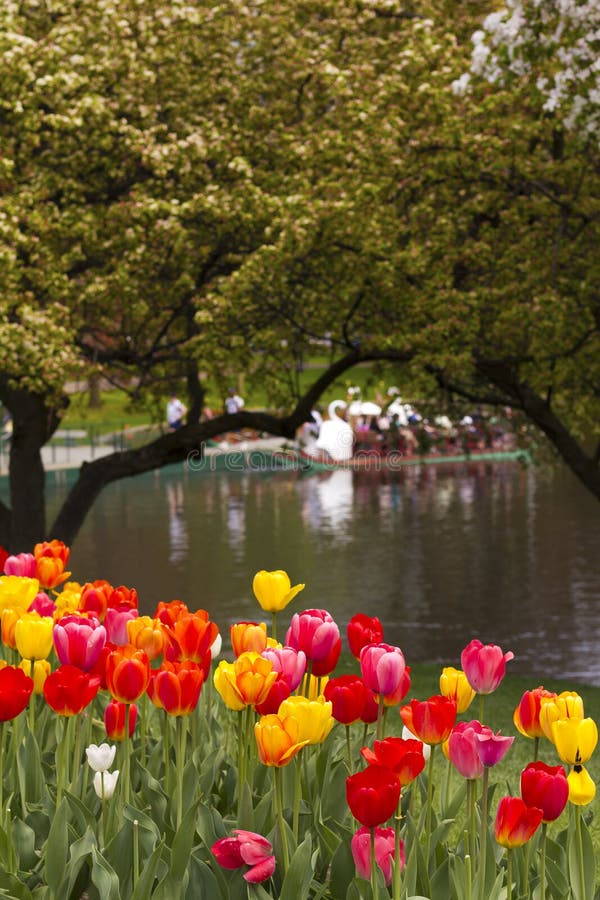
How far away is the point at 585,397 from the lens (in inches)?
639

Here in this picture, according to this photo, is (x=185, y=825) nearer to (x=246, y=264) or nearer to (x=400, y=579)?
(x=246, y=264)

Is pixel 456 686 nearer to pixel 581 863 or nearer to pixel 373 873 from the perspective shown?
pixel 581 863

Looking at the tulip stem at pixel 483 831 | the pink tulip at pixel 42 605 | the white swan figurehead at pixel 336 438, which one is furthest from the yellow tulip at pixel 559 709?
the white swan figurehead at pixel 336 438

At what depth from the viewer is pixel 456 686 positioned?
370 cm

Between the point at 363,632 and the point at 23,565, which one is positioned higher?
the point at 23,565

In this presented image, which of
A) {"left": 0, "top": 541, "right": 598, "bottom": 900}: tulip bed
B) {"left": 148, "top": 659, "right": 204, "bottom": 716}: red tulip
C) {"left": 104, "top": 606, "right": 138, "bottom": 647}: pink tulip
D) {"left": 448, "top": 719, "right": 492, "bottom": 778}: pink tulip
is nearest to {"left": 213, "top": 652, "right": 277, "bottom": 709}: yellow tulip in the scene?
{"left": 0, "top": 541, "right": 598, "bottom": 900}: tulip bed

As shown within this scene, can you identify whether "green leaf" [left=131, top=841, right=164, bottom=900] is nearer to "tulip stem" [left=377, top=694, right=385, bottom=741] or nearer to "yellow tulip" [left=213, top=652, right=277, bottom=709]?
"yellow tulip" [left=213, top=652, right=277, bottom=709]

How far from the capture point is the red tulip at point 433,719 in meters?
3.33

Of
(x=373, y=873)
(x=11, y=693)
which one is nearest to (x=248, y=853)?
(x=373, y=873)

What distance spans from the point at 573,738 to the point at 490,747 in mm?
181

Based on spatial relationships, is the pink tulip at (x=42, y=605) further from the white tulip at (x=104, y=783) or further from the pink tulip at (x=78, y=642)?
the white tulip at (x=104, y=783)

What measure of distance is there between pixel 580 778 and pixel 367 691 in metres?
0.73

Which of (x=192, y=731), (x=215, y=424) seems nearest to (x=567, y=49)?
(x=215, y=424)

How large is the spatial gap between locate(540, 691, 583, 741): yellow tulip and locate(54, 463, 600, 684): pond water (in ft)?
36.8
